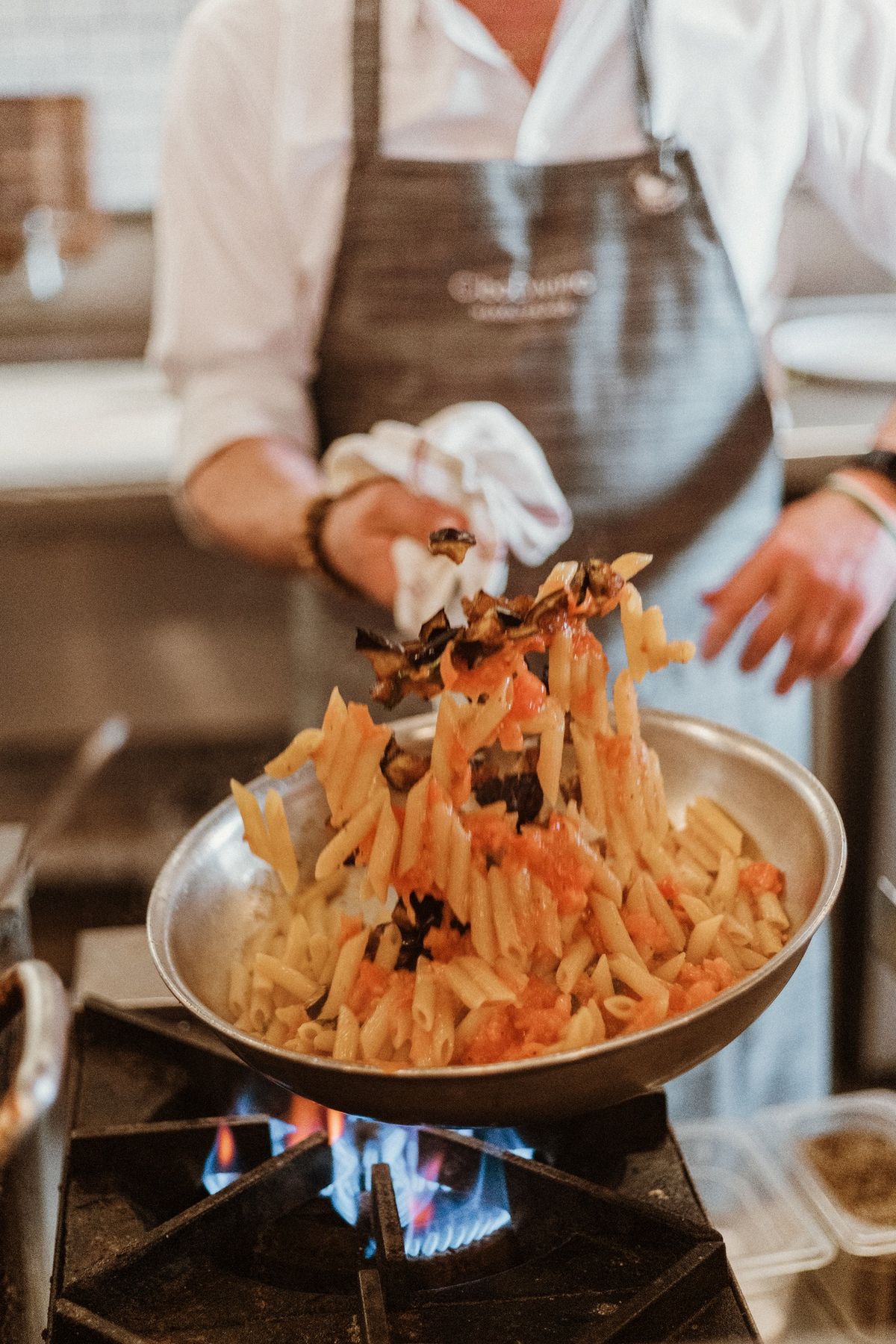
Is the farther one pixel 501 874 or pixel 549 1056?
pixel 501 874

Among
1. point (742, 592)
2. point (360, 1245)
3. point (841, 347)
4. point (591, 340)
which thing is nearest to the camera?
point (360, 1245)

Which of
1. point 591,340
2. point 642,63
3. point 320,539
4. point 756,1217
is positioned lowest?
point 756,1217

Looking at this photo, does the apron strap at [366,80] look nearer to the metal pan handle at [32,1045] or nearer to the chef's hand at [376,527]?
the chef's hand at [376,527]

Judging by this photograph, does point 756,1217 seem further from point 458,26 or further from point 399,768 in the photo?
point 458,26

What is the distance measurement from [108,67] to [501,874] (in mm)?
2172

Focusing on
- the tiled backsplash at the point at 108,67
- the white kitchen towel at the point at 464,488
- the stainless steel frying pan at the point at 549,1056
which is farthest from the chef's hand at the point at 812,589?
the tiled backsplash at the point at 108,67

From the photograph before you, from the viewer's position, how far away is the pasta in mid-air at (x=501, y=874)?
64 centimetres

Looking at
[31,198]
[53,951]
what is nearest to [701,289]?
[53,951]

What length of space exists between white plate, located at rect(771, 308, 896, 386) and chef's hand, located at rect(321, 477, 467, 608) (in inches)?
39.4

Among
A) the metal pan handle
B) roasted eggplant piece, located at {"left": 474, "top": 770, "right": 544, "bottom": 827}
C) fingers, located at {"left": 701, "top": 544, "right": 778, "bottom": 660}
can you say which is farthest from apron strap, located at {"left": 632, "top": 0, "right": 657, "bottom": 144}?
the metal pan handle

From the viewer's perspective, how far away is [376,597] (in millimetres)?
1134

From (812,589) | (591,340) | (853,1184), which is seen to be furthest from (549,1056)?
(591,340)

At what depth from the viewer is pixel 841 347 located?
2.06 metres

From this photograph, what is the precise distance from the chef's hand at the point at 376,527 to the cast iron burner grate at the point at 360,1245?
47 centimetres
